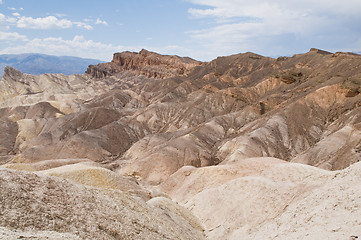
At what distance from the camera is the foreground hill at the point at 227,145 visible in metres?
17.9

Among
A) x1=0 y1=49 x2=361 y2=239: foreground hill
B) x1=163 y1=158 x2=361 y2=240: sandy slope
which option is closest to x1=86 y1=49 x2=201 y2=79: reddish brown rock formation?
x1=0 y1=49 x2=361 y2=239: foreground hill

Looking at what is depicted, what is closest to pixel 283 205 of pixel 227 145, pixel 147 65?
pixel 227 145

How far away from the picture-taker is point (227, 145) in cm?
4988

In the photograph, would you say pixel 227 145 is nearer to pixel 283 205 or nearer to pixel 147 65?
pixel 283 205

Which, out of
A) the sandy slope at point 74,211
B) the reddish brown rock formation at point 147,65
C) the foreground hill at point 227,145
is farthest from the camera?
the reddish brown rock formation at point 147,65

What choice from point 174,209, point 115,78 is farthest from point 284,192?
point 115,78

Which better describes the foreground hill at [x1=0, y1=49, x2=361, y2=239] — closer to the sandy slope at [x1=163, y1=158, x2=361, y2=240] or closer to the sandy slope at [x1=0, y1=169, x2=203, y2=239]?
the sandy slope at [x1=163, y1=158, x2=361, y2=240]

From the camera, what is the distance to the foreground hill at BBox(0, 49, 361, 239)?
1786 cm

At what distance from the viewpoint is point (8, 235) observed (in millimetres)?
9984

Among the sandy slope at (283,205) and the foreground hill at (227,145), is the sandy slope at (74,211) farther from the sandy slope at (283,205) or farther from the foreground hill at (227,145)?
the sandy slope at (283,205)

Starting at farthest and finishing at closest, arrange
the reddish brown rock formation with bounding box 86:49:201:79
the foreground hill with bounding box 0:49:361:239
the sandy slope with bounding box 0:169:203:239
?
the reddish brown rock formation with bounding box 86:49:201:79 < the foreground hill with bounding box 0:49:361:239 < the sandy slope with bounding box 0:169:203:239

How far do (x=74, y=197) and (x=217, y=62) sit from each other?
378ft

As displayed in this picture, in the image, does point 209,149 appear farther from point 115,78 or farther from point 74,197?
point 115,78

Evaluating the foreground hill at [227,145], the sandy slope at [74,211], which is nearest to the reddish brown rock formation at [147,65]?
the foreground hill at [227,145]
